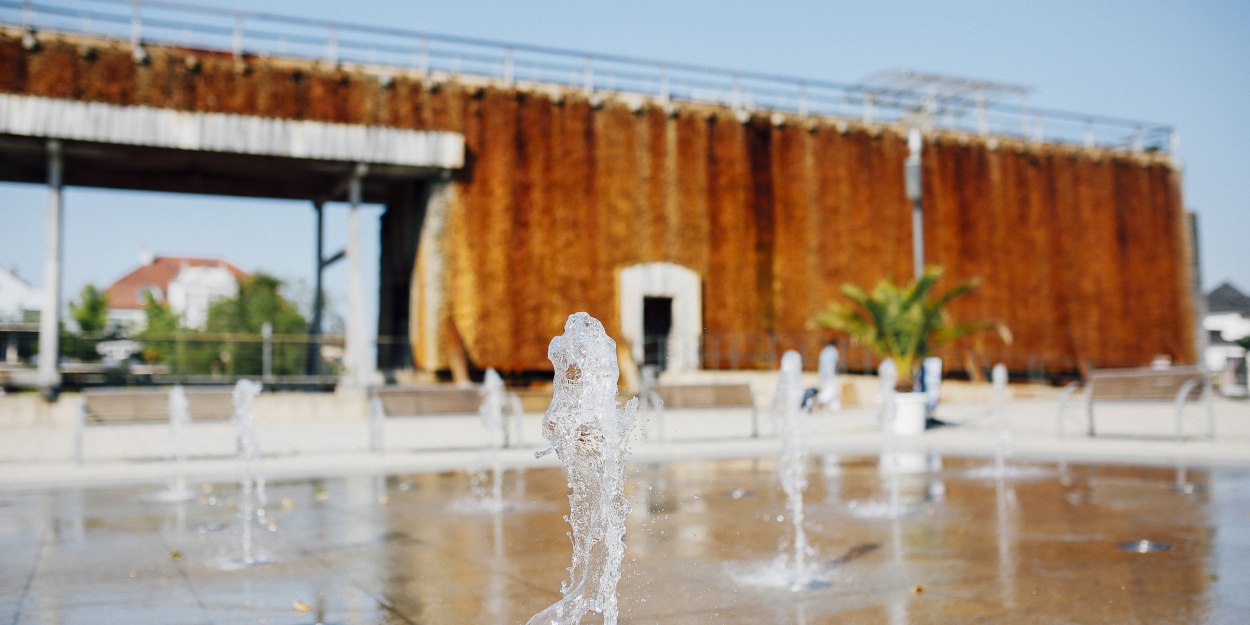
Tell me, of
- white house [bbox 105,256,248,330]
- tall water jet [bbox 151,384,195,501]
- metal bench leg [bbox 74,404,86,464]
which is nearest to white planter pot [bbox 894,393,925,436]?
tall water jet [bbox 151,384,195,501]

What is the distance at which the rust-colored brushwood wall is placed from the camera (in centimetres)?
2045

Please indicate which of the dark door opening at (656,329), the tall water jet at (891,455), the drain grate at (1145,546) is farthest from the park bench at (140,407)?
the dark door opening at (656,329)

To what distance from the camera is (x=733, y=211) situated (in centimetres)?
2395

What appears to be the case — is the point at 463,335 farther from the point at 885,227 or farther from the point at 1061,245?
the point at 1061,245

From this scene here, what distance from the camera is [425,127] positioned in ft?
69.3

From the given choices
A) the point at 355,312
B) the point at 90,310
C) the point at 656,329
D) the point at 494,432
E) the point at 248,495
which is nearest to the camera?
the point at 248,495

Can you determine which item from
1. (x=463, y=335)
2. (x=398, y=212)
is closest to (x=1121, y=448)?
(x=463, y=335)

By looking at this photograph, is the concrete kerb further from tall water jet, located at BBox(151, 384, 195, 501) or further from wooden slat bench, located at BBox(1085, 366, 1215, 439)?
wooden slat bench, located at BBox(1085, 366, 1215, 439)

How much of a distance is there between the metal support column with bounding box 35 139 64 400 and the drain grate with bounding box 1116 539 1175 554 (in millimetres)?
17818

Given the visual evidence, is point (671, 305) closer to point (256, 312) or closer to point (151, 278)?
point (256, 312)

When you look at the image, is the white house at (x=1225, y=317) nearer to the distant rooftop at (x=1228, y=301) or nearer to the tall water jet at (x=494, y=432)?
the distant rooftop at (x=1228, y=301)

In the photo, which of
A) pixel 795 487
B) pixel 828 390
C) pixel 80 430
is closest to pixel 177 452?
pixel 80 430

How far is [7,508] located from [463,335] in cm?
1447

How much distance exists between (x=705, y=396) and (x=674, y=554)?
27.0 ft
